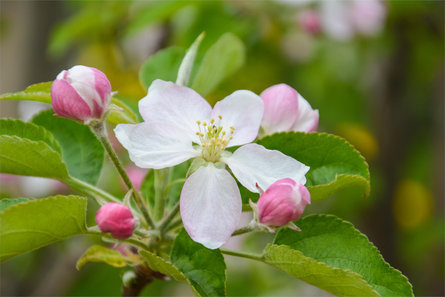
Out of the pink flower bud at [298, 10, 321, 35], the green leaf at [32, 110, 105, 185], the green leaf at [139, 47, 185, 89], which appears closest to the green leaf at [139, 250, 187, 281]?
the green leaf at [32, 110, 105, 185]

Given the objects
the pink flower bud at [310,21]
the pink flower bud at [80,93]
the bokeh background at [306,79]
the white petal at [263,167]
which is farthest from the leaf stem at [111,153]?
the pink flower bud at [310,21]

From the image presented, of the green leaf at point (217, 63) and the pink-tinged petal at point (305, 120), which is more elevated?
the green leaf at point (217, 63)

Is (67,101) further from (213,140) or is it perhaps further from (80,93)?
(213,140)

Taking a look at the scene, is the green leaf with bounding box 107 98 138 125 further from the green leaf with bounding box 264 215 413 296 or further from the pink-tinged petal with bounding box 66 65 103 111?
the green leaf with bounding box 264 215 413 296

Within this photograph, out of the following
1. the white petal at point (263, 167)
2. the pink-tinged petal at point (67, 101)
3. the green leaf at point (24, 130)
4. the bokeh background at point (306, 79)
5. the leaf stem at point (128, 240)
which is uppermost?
the pink-tinged petal at point (67, 101)

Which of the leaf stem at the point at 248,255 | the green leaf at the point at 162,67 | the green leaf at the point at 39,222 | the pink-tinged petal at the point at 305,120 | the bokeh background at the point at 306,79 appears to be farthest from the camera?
the bokeh background at the point at 306,79

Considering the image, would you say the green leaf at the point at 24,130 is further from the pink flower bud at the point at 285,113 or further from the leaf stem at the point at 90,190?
the pink flower bud at the point at 285,113

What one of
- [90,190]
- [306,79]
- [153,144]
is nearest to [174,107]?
[153,144]
